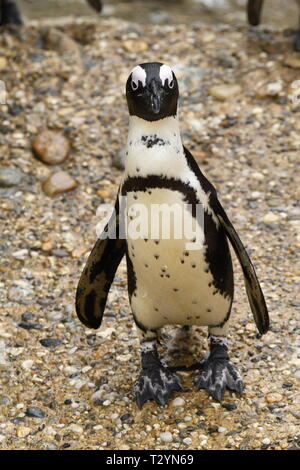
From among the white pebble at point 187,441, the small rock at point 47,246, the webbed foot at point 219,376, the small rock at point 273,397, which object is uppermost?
the webbed foot at point 219,376

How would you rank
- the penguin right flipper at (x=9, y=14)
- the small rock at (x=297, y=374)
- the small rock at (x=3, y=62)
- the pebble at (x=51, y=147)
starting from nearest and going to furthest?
the small rock at (x=297, y=374), the pebble at (x=51, y=147), the small rock at (x=3, y=62), the penguin right flipper at (x=9, y=14)

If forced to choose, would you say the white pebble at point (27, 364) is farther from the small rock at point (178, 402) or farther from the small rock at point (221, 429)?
the small rock at point (221, 429)

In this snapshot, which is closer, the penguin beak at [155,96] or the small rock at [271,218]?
the penguin beak at [155,96]

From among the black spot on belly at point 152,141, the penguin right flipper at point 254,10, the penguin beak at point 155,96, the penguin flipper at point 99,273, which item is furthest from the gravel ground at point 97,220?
the penguin beak at point 155,96

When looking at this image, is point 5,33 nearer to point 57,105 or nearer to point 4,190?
point 57,105

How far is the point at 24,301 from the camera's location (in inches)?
126

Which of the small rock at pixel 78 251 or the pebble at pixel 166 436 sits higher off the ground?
Result: the pebble at pixel 166 436

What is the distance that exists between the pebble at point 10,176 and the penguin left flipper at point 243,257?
1.65 m

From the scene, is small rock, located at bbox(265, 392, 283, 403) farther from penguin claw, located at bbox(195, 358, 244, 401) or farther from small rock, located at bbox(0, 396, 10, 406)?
small rock, located at bbox(0, 396, 10, 406)

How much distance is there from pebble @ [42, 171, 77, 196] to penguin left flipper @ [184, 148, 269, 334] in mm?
1528

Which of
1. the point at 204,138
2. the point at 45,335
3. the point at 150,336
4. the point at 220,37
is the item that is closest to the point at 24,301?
the point at 45,335

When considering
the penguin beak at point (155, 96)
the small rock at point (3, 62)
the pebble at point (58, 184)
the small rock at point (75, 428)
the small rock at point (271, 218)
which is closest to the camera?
the penguin beak at point (155, 96)

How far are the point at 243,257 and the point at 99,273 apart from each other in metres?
0.45

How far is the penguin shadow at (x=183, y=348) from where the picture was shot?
273 cm
